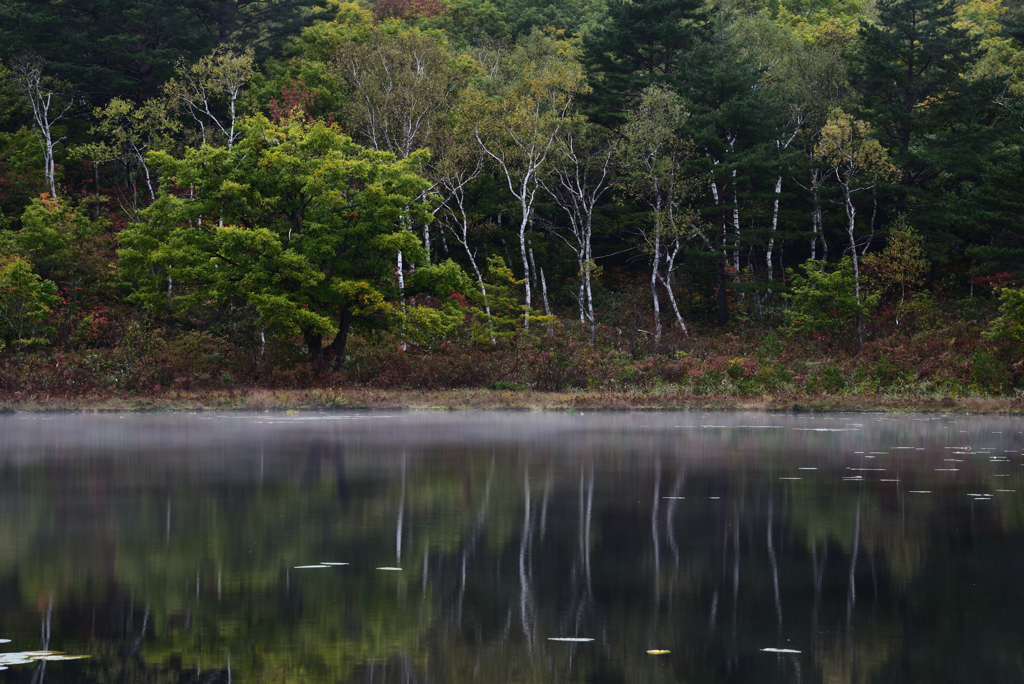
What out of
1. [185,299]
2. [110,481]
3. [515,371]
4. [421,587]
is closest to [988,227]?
[515,371]

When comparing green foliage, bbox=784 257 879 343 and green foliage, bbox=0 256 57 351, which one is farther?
green foliage, bbox=784 257 879 343

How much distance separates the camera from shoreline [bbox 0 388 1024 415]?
1185 inches

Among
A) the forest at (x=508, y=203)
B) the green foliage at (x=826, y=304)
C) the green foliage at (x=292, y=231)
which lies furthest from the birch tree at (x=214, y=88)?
the green foliage at (x=826, y=304)

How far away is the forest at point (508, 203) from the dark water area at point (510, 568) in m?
20.5

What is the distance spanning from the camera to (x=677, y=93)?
53938 mm

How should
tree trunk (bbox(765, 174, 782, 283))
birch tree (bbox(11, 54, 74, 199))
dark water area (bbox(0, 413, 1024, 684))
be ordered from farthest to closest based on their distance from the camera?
birch tree (bbox(11, 54, 74, 199)), tree trunk (bbox(765, 174, 782, 283)), dark water area (bbox(0, 413, 1024, 684))

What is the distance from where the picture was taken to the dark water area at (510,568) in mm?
5633

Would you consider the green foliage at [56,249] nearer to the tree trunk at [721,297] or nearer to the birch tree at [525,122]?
the birch tree at [525,122]

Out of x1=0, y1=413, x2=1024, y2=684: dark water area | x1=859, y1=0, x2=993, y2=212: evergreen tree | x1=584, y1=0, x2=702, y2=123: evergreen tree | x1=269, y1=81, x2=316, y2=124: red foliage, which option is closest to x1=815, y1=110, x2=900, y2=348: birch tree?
x1=859, y1=0, x2=993, y2=212: evergreen tree

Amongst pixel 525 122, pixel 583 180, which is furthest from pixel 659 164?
pixel 525 122

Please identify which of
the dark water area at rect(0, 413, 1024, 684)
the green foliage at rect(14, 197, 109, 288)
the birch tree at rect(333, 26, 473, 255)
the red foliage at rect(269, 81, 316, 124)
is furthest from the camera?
the red foliage at rect(269, 81, 316, 124)

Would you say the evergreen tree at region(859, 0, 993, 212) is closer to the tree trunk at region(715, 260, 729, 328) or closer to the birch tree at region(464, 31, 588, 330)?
the tree trunk at region(715, 260, 729, 328)

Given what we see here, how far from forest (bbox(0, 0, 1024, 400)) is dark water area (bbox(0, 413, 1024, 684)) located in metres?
20.5

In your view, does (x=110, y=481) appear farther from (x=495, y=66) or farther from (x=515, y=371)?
(x=495, y=66)
